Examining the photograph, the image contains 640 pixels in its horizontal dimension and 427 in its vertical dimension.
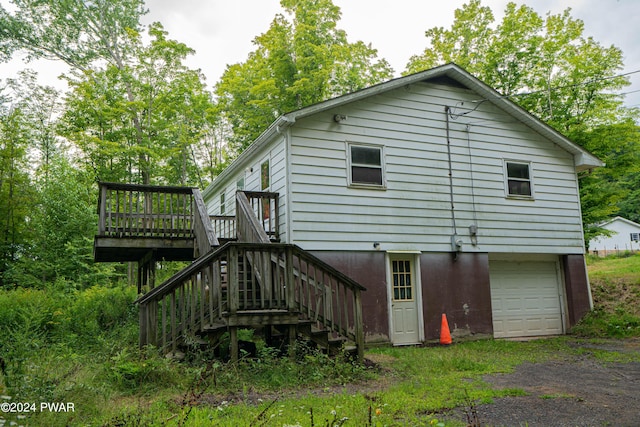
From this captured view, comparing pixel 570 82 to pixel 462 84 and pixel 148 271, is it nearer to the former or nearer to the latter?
pixel 462 84

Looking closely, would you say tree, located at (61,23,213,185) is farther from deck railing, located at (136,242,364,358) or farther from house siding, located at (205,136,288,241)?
deck railing, located at (136,242,364,358)

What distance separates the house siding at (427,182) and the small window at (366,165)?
0.17 meters

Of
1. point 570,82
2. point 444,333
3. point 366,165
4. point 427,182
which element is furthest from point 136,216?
point 570,82

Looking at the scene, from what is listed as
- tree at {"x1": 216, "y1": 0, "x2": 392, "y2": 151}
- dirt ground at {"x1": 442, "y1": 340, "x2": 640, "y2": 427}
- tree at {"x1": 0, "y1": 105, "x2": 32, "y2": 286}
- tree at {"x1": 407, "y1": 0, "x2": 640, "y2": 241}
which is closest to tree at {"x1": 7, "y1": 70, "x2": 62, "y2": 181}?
tree at {"x1": 0, "y1": 105, "x2": 32, "y2": 286}

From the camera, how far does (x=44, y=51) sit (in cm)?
2327

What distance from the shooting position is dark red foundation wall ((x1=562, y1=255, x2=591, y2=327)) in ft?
41.9

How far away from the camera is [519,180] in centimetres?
1266

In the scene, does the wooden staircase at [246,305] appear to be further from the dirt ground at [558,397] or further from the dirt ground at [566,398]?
the dirt ground at [566,398]

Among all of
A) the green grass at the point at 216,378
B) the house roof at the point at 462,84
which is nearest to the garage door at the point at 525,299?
the green grass at the point at 216,378

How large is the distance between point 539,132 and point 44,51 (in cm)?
2312

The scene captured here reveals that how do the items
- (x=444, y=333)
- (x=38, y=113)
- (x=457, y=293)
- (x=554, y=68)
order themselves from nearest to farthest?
1. (x=444, y=333)
2. (x=457, y=293)
3. (x=554, y=68)
4. (x=38, y=113)

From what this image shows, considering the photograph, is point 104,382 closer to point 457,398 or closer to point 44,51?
point 457,398

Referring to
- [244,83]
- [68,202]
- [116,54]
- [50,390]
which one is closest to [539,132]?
[50,390]

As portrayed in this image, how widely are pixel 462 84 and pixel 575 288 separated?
6.41 metres
